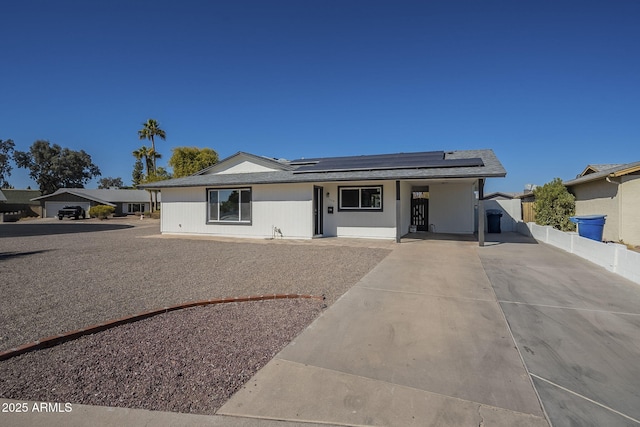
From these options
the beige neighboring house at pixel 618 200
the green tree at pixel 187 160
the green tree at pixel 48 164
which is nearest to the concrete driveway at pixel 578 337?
the beige neighboring house at pixel 618 200

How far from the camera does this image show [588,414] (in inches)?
90.0

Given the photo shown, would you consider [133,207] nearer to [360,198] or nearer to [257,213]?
[257,213]

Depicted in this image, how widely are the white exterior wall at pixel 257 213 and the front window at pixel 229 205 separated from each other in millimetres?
283

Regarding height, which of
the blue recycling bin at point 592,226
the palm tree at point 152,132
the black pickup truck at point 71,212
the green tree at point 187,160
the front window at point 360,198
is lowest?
the blue recycling bin at point 592,226

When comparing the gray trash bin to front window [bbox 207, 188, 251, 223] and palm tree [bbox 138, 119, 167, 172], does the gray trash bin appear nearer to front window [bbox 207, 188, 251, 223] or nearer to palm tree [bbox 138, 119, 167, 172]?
front window [bbox 207, 188, 251, 223]

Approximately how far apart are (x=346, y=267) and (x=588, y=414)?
216 inches

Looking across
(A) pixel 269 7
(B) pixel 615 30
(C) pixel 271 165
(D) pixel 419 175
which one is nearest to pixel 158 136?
(C) pixel 271 165

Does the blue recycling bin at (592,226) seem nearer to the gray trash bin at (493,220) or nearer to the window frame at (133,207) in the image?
the gray trash bin at (493,220)

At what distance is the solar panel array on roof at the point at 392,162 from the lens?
39.3 ft

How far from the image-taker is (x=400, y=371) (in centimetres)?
287

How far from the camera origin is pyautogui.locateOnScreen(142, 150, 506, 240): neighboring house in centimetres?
1255

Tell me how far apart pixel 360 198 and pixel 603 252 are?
814 cm

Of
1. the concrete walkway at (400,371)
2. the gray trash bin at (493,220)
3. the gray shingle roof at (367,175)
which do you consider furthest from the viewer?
the gray trash bin at (493,220)

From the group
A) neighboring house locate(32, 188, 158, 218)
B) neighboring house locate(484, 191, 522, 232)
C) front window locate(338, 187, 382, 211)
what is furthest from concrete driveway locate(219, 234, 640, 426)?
neighboring house locate(32, 188, 158, 218)
